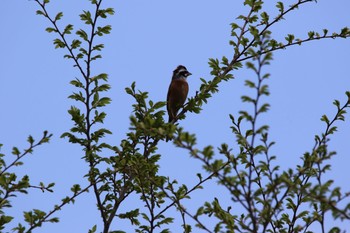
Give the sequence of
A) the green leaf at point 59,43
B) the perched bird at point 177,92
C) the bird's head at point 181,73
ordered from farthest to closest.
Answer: the bird's head at point 181,73 → the perched bird at point 177,92 → the green leaf at point 59,43

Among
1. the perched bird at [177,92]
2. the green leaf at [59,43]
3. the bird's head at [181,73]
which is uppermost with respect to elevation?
the bird's head at [181,73]

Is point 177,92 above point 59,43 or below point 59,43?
above

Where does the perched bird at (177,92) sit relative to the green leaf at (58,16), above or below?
above

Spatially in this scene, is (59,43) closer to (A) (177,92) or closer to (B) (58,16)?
(B) (58,16)

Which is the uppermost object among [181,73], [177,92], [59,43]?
[181,73]

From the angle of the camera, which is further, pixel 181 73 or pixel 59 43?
pixel 181 73

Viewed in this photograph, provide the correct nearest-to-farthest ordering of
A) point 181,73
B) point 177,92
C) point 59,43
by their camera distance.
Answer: point 59,43 → point 177,92 → point 181,73

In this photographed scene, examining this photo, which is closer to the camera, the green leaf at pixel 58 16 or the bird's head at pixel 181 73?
the green leaf at pixel 58 16

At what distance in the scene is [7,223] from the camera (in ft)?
15.0

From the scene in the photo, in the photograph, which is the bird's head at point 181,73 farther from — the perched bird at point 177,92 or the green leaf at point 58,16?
the green leaf at point 58,16

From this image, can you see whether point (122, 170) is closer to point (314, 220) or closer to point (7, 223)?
point (7, 223)

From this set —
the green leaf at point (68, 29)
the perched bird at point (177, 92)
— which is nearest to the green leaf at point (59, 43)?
the green leaf at point (68, 29)

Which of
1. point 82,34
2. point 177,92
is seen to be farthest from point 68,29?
point 177,92

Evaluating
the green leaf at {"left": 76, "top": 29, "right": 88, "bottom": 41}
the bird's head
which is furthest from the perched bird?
the green leaf at {"left": 76, "top": 29, "right": 88, "bottom": 41}
